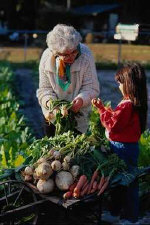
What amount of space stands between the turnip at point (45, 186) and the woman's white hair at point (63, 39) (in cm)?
113

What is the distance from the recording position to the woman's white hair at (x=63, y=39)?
14.8 feet

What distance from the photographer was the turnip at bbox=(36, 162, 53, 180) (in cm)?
398

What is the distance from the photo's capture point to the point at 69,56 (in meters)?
4.64

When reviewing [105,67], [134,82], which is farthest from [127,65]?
[105,67]

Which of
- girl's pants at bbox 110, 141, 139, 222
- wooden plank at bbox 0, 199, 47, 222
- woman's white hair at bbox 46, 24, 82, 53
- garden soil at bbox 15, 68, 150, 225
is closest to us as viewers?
wooden plank at bbox 0, 199, 47, 222

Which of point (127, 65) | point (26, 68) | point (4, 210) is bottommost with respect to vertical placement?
point (26, 68)

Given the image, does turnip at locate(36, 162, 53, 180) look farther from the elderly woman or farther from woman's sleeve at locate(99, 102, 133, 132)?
the elderly woman

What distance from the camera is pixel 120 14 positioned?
171ft

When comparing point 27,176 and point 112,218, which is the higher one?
point 27,176

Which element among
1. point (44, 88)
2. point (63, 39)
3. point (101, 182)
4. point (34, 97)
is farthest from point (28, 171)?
point (34, 97)

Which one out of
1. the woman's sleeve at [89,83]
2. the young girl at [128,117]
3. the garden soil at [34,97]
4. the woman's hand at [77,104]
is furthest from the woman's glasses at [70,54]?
the garden soil at [34,97]

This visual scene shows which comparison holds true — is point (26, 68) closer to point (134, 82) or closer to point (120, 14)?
point (134, 82)

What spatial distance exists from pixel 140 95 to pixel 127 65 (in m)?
0.26

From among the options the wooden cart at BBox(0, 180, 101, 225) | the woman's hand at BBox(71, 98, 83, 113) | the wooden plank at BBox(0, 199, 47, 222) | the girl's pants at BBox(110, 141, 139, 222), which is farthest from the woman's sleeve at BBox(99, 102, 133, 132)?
the wooden plank at BBox(0, 199, 47, 222)
